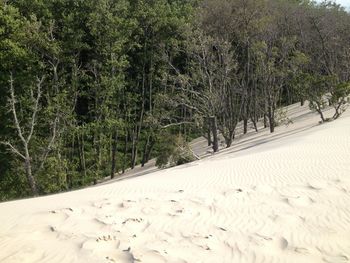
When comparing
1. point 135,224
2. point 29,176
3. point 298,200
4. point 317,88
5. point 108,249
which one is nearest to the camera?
point 108,249

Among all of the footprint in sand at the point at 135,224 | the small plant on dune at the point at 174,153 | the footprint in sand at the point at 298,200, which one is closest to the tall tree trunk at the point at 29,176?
the small plant on dune at the point at 174,153

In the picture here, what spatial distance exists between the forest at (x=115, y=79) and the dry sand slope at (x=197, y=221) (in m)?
11.6

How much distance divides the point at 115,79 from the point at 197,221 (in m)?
20.1

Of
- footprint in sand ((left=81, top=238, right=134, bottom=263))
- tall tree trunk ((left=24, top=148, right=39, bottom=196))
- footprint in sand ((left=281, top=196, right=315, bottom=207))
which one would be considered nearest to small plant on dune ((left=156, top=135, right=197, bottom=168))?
tall tree trunk ((left=24, top=148, right=39, bottom=196))

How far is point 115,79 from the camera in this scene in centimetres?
2673

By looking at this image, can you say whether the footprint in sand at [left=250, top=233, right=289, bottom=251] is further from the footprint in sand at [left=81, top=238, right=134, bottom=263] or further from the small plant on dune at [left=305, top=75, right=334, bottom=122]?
the small plant on dune at [left=305, top=75, right=334, bottom=122]

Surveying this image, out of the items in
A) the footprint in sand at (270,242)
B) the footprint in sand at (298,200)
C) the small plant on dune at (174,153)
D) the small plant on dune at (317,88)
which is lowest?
A: the footprint in sand at (270,242)

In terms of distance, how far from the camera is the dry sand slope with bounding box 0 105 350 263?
6457mm

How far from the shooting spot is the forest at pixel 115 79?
22375 millimetres

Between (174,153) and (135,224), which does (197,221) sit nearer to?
(135,224)

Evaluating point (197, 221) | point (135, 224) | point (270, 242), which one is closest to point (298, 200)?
point (270, 242)

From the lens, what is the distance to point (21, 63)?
22.7m

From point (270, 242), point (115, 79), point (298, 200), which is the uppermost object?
point (115, 79)

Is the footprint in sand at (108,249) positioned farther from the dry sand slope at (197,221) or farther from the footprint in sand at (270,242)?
the footprint in sand at (270,242)
